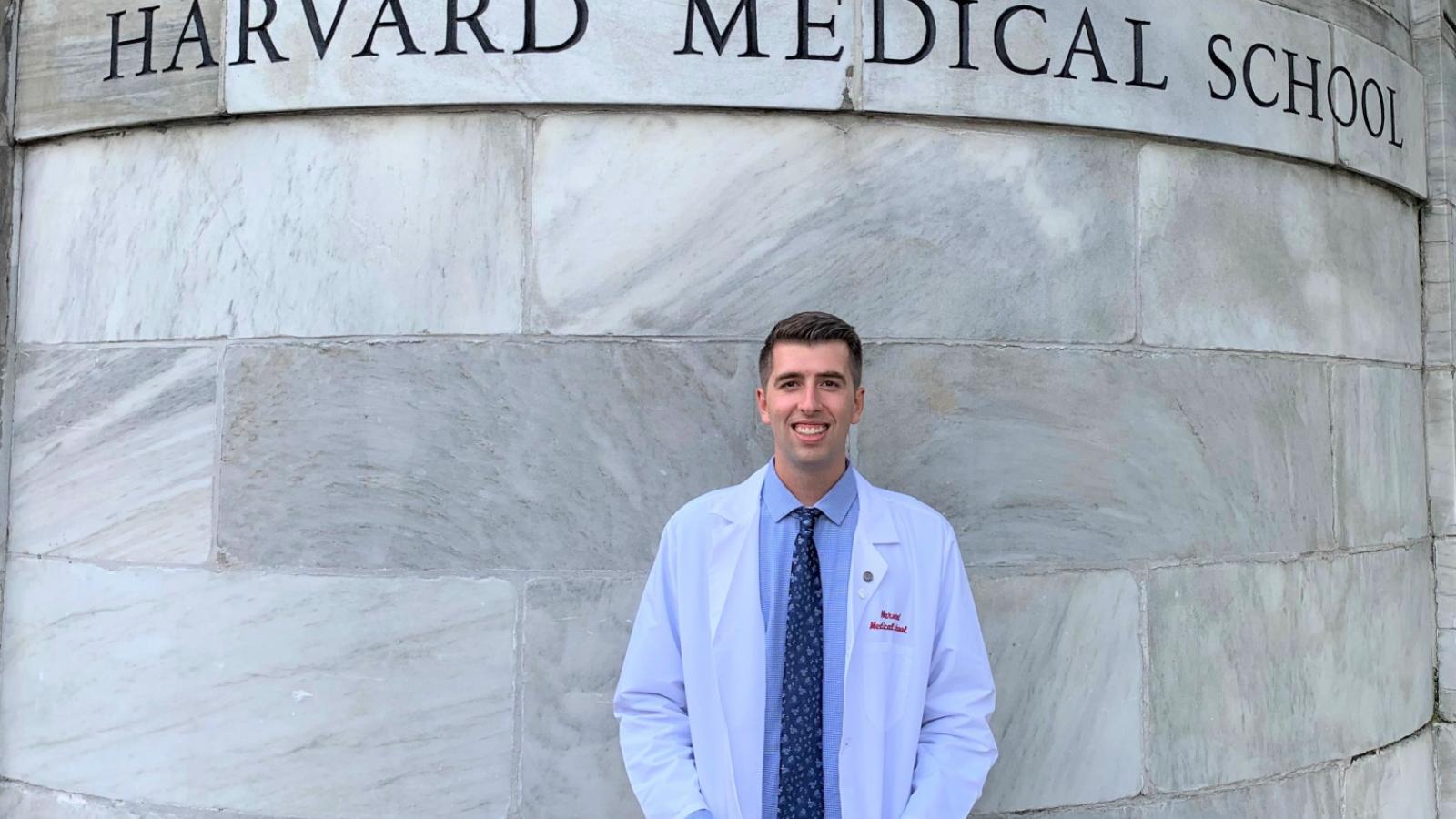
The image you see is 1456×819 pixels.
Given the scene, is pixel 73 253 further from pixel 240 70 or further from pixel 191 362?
pixel 240 70

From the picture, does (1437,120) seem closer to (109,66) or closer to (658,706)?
(658,706)

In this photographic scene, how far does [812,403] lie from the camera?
276cm

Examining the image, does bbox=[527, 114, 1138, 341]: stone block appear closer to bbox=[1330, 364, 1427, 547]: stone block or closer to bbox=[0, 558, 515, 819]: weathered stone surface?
bbox=[0, 558, 515, 819]: weathered stone surface

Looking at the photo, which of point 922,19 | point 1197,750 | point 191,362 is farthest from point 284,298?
point 1197,750

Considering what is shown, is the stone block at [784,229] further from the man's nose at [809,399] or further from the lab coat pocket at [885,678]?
the lab coat pocket at [885,678]

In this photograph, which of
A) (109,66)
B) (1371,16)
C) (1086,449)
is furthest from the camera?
(1371,16)

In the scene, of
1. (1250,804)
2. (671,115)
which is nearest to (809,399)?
(671,115)

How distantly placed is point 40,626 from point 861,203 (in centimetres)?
322

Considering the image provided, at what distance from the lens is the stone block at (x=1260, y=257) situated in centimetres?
407

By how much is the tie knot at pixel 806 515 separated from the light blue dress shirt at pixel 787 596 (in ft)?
0.04

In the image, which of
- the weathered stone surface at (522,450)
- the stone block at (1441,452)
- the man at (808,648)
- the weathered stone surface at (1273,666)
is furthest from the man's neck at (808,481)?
the stone block at (1441,452)

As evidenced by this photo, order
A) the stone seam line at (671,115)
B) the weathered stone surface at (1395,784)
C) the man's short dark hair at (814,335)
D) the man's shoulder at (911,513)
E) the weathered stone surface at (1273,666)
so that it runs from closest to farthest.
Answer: the man's short dark hair at (814,335) → the man's shoulder at (911,513) → the stone seam line at (671,115) → the weathered stone surface at (1273,666) → the weathered stone surface at (1395,784)

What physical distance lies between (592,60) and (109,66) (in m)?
1.79

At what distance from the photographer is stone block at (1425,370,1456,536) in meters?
5.02
